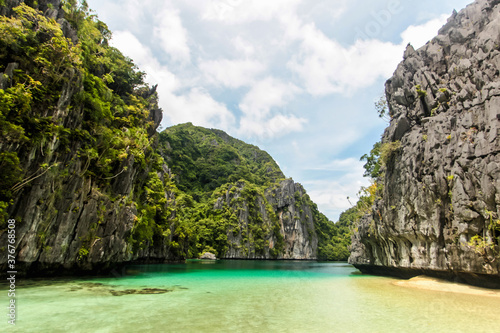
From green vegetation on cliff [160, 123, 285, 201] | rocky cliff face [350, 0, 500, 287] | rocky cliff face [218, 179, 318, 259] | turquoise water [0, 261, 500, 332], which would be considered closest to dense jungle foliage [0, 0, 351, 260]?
turquoise water [0, 261, 500, 332]

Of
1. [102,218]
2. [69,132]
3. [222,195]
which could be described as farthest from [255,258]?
[69,132]

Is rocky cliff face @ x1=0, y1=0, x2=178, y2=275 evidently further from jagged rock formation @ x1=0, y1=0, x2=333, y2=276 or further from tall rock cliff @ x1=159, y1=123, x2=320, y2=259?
tall rock cliff @ x1=159, y1=123, x2=320, y2=259

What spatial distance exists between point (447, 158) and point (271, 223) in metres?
60.4

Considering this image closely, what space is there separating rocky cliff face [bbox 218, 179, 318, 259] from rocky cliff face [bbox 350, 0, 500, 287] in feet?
142

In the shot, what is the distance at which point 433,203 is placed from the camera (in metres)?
15.5

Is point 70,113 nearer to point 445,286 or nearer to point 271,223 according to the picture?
point 445,286

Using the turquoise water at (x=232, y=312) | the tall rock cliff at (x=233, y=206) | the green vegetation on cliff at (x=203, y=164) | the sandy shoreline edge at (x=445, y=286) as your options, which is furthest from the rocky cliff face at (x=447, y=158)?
the green vegetation on cliff at (x=203, y=164)

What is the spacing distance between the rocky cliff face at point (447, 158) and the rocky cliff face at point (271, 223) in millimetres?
43348

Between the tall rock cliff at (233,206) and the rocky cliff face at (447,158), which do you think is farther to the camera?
the tall rock cliff at (233,206)

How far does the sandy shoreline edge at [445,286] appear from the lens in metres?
12.1

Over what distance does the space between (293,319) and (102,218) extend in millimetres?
12908

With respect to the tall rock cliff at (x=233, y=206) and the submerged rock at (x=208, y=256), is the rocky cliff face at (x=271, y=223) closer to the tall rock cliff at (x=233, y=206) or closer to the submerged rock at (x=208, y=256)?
the tall rock cliff at (x=233, y=206)

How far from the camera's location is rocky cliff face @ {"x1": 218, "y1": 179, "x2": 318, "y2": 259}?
62550mm

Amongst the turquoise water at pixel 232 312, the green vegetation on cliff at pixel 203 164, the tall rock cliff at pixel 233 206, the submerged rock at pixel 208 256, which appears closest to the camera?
the turquoise water at pixel 232 312
